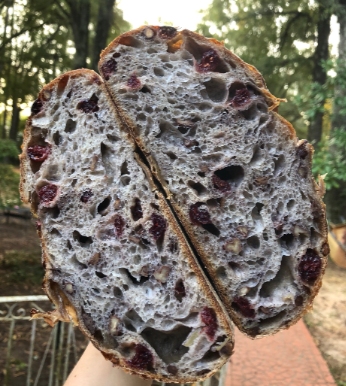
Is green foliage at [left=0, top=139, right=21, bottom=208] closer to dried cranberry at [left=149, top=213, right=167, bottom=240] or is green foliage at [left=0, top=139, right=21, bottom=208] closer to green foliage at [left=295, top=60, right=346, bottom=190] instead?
dried cranberry at [left=149, top=213, right=167, bottom=240]

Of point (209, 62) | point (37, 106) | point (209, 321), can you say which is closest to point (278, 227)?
point (209, 321)

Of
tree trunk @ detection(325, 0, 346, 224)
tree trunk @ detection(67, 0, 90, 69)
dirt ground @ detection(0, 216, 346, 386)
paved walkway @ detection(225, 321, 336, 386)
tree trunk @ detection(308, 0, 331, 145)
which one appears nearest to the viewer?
paved walkway @ detection(225, 321, 336, 386)

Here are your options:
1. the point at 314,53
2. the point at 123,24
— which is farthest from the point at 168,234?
the point at 314,53

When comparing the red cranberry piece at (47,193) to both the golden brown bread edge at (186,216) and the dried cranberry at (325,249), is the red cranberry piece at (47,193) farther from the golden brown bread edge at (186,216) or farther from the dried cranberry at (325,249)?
the dried cranberry at (325,249)

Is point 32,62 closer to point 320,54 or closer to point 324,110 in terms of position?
point 320,54

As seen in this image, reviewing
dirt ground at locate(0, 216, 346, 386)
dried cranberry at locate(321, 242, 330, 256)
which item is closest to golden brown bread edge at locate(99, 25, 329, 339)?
dried cranberry at locate(321, 242, 330, 256)

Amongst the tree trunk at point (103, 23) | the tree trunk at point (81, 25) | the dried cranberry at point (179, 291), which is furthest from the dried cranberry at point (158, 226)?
the tree trunk at point (81, 25)

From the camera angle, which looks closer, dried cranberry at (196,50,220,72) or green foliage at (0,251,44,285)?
dried cranberry at (196,50,220,72)
